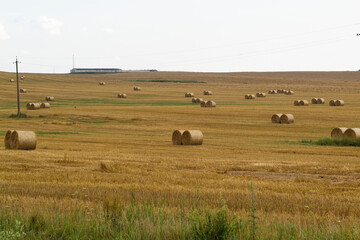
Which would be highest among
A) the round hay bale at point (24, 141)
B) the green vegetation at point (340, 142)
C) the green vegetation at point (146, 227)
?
the green vegetation at point (146, 227)

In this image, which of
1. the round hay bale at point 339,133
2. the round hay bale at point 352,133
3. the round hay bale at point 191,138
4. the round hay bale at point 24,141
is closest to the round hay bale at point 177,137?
the round hay bale at point 191,138

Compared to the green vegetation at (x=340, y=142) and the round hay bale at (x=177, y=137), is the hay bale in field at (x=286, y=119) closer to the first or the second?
the green vegetation at (x=340, y=142)

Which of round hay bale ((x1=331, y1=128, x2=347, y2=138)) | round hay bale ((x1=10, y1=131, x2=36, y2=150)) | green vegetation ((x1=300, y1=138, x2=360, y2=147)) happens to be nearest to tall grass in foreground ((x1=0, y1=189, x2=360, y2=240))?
round hay bale ((x1=10, y1=131, x2=36, y2=150))

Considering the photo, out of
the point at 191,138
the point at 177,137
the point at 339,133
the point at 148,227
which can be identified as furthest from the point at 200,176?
the point at 339,133

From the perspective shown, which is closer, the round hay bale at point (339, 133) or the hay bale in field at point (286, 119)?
the round hay bale at point (339, 133)

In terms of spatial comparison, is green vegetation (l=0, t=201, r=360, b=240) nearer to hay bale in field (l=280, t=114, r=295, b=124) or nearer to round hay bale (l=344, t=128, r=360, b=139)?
round hay bale (l=344, t=128, r=360, b=139)

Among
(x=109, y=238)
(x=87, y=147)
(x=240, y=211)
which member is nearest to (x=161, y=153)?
(x=87, y=147)

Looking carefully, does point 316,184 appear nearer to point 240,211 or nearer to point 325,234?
point 240,211

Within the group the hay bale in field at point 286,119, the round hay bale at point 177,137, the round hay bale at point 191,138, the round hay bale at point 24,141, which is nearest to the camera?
the round hay bale at point 24,141

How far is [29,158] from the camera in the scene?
2086 centimetres

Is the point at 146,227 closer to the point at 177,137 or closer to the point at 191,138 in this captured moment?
the point at 191,138

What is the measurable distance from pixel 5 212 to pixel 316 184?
832cm

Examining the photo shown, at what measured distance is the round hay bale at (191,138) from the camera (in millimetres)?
30203

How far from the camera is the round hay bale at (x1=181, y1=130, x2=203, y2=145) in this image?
30.2 metres
